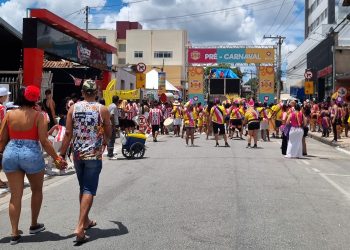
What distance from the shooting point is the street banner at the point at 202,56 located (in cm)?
4325

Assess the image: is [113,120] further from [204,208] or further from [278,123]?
[278,123]

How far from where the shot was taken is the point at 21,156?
615 centimetres

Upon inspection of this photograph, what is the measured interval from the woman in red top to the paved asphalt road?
59 centimetres

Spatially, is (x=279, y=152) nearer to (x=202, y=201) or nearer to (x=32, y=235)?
(x=202, y=201)

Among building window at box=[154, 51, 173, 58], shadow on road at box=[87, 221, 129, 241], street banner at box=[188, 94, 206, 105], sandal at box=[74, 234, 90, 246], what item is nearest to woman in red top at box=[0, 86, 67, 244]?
sandal at box=[74, 234, 90, 246]

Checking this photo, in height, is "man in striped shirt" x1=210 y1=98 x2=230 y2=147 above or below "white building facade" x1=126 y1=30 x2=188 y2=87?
below

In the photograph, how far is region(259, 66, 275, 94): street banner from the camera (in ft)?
130

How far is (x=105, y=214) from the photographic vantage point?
25.2 feet

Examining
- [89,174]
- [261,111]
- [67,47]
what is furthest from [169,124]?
[89,174]

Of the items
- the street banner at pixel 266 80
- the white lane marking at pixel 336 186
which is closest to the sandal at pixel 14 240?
the white lane marking at pixel 336 186

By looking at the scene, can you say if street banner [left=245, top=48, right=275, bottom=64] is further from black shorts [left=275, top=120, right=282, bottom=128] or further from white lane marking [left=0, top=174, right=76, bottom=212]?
white lane marking [left=0, top=174, right=76, bottom=212]

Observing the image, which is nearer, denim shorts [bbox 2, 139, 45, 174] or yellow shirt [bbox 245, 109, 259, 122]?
denim shorts [bbox 2, 139, 45, 174]

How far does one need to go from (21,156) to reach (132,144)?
29.2 ft

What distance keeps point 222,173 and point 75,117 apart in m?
6.09
